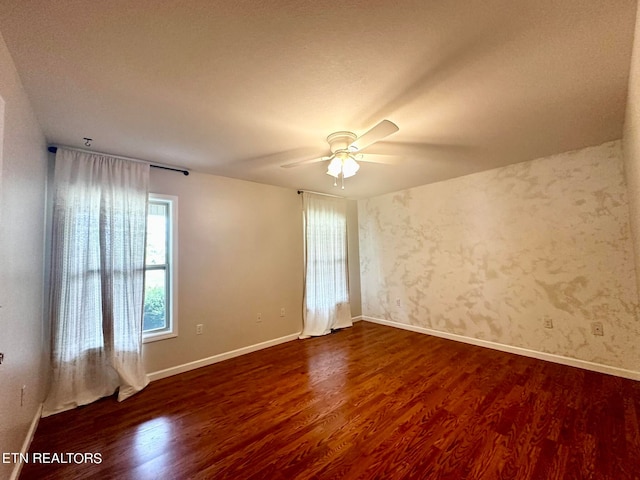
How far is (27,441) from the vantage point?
1823mm

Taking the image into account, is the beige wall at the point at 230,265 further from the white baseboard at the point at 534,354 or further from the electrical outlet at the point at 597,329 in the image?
the electrical outlet at the point at 597,329

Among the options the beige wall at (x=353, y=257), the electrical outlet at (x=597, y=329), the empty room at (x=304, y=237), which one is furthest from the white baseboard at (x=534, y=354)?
the beige wall at (x=353, y=257)

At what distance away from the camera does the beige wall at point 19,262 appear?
4.51ft

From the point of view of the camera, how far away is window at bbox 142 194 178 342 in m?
2.97

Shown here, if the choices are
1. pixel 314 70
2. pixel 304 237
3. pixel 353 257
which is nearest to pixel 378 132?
pixel 314 70

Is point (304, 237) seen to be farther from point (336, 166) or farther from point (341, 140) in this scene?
point (341, 140)

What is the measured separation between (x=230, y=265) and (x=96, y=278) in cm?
138

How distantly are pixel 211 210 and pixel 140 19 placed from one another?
2.34m

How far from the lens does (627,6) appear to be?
3.89ft

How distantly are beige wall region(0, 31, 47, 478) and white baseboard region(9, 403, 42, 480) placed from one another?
0.06m

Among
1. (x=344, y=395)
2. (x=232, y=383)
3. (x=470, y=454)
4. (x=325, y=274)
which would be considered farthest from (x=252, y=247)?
(x=470, y=454)

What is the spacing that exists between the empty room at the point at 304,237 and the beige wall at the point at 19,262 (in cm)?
3

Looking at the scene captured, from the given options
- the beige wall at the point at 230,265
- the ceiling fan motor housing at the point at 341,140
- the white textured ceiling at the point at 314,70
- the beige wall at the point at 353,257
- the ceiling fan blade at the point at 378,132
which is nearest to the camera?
the white textured ceiling at the point at 314,70

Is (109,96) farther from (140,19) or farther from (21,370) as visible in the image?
(21,370)
